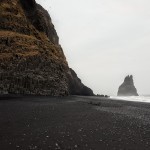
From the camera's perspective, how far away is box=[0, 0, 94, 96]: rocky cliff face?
67.6m

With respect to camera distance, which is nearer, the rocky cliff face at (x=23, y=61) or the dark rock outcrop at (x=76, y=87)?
the rocky cliff face at (x=23, y=61)

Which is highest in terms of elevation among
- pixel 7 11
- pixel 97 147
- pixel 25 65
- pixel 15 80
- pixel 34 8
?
pixel 34 8

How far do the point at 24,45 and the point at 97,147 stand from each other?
65.7 meters

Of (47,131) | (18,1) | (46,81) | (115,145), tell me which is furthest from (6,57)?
(115,145)

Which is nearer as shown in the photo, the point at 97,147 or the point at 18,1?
the point at 97,147

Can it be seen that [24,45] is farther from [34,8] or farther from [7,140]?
[7,140]

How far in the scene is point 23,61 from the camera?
71.2m

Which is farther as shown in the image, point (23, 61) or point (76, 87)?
point (76, 87)

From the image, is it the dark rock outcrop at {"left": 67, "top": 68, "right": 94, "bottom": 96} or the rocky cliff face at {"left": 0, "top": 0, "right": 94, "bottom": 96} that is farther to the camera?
the dark rock outcrop at {"left": 67, "top": 68, "right": 94, "bottom": 96}

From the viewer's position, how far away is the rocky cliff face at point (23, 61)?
222 ft

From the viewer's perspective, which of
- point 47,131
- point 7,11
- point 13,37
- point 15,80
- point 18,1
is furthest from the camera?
point 18,1

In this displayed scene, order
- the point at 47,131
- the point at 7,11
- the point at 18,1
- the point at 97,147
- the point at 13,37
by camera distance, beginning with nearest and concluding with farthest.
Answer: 1. the point at 97,147
2. the point at 47,131
3. the point at 13,37
4. the point at 7,11
5. the point at 18,1

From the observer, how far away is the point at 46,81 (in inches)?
3029

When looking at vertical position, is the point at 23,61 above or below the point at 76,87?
above
